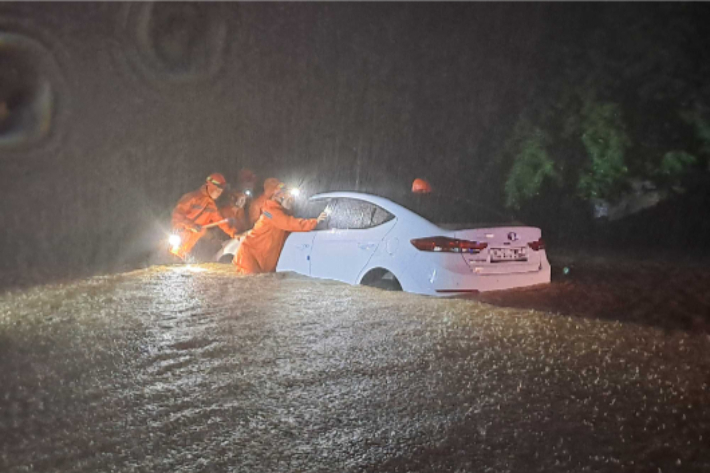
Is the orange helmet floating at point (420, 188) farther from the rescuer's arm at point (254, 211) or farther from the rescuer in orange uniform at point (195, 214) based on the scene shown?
the rescuer's arm at point (254, 211)

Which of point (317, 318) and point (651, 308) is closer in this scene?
point (317, 318)

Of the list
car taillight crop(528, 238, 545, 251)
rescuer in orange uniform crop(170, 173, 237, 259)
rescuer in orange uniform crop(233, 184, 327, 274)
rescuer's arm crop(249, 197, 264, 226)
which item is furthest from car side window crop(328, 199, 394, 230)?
rescuer's arm crop(249, 197, 264, 226)

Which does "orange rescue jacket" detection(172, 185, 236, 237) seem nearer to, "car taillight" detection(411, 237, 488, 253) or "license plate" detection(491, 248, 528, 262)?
"car taillight" detection(411, 237, 488, 253)

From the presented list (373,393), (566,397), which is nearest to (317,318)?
(373,393)

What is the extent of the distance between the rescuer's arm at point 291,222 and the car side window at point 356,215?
11.8 inches

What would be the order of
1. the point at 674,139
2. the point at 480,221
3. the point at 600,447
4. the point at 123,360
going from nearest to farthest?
the point at 600,447
the point at 123,360
the point at 480,221
the point at 674,139

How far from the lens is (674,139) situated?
1557cm

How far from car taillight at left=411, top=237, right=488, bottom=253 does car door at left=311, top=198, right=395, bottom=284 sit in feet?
1.65

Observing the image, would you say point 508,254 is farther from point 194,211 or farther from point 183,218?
point 183,218

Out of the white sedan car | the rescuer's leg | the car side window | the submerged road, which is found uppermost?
the car side window

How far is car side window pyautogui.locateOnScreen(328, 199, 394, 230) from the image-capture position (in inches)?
295

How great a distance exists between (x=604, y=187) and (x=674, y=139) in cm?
216

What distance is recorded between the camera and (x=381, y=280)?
746 centimetres

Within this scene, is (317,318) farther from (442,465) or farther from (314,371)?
(442,465)
